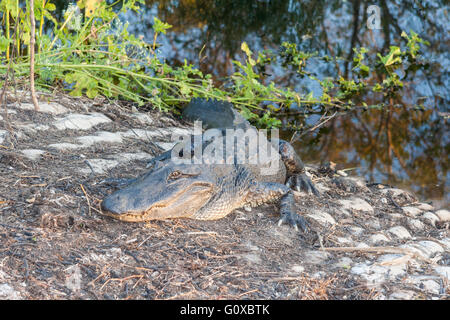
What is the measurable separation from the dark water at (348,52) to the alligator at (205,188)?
1.64 metres

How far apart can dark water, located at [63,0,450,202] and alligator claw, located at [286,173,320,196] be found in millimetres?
1207

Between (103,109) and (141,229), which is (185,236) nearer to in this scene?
(141,229)

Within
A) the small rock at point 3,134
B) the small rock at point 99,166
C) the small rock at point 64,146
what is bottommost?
the small rock at point 99,166

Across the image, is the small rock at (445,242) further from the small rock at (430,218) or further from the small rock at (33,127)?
the small rock at (33,127)

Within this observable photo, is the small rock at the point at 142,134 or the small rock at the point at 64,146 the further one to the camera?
the small rock at the point at 142,134

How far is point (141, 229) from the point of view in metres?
3.15

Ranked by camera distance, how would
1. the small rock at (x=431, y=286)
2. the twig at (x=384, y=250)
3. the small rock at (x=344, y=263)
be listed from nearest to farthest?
the small rock at (x=431, y=286)
the small rock at (x=344, y=263)
the twig at (x=384, y=250)

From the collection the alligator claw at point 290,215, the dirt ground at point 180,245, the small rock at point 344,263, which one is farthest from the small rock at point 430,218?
the small rock at point 344,263

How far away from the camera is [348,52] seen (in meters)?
9.52

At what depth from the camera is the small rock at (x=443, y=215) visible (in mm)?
4508

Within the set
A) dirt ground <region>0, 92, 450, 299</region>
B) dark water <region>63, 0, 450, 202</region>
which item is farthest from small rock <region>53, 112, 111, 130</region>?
dark water <region>63, 0, 450, 202</region>

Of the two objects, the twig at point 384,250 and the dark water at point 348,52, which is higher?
the dark water at point 348,52
